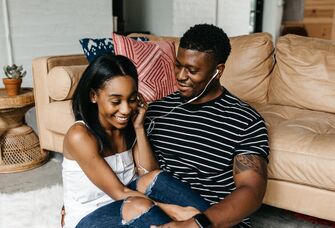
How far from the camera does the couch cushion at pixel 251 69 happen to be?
2.25 metres

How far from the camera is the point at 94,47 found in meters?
2.28

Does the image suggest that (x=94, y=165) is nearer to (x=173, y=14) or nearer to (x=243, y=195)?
(x=243, y=195)

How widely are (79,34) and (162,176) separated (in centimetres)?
276

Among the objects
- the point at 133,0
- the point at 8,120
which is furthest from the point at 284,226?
the point at 133,0

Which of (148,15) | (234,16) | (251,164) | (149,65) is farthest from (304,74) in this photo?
(234,16)

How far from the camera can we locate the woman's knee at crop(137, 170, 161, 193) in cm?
119

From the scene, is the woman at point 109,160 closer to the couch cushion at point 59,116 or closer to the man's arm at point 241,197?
the man's arm at point 241,197

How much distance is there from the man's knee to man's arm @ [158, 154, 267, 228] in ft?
0.29

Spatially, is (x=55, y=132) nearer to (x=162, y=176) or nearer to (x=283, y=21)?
(x=162, y=176)

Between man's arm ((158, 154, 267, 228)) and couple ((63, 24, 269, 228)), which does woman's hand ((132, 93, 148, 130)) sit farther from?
man's arm ((158, 154, 267, 228))

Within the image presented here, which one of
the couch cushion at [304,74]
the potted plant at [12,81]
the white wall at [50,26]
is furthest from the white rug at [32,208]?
the white wall at [50,26]

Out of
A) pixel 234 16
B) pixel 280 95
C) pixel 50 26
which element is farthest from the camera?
pixel 234 16

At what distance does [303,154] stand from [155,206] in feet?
2.56

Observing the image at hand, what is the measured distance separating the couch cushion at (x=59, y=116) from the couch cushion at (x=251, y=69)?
0.95m
